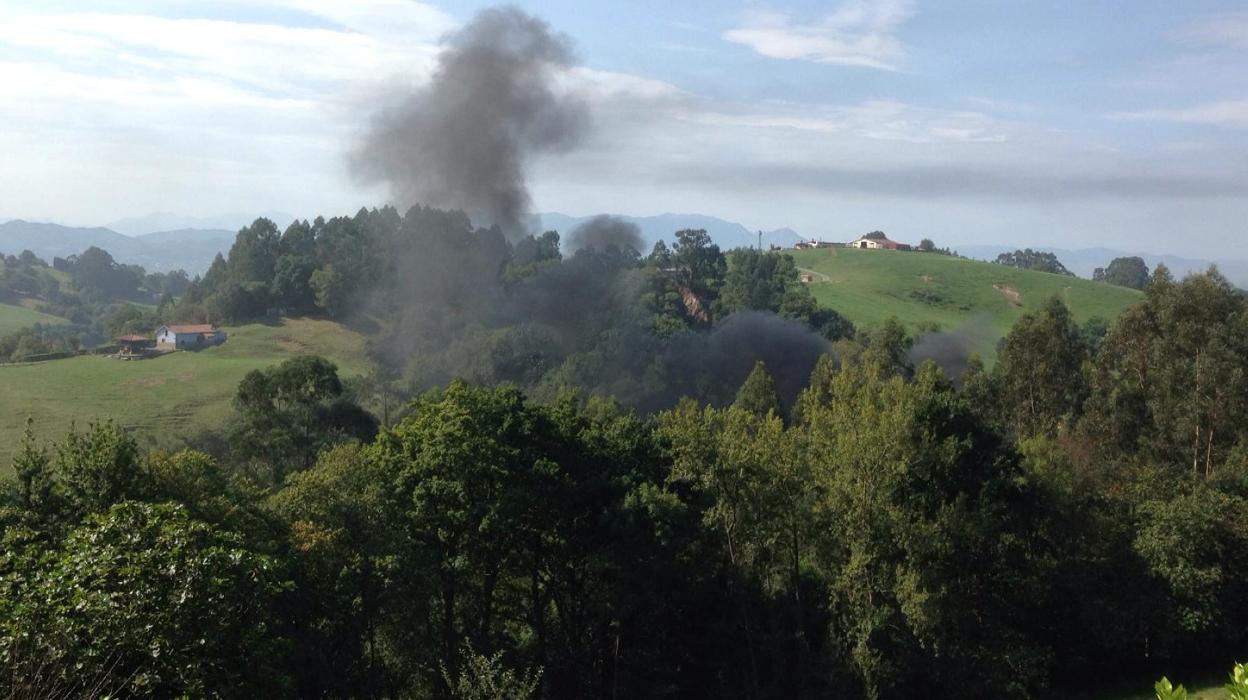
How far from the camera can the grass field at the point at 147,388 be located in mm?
50938

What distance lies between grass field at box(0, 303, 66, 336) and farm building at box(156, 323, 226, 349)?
40.8 meters

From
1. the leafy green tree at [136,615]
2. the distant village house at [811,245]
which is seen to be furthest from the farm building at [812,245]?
the leafy green tree at [136,615]

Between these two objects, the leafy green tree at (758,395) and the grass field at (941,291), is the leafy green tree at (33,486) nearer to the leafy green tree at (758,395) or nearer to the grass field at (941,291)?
the leafy green tree at (758,395)

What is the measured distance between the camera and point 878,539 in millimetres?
23672

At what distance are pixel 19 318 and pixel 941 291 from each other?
112 metres

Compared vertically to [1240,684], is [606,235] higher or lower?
higher

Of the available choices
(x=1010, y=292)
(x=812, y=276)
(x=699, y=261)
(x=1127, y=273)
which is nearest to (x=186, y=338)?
(x=699, y=261)

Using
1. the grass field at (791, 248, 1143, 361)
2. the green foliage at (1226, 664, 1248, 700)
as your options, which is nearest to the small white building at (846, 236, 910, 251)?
the grass field at (791, 248, 1143, 361)

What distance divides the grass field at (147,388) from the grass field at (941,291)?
5276 centimetres

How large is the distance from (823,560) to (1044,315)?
23.0 m

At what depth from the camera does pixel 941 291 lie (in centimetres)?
10894

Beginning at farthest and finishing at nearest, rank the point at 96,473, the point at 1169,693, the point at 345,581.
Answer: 1. the point at 345,581
2. the point at 96,473
3. the point at 1169,693

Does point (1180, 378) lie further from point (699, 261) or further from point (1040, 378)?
point (699, 261)

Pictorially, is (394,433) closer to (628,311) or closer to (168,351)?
(628,311)
